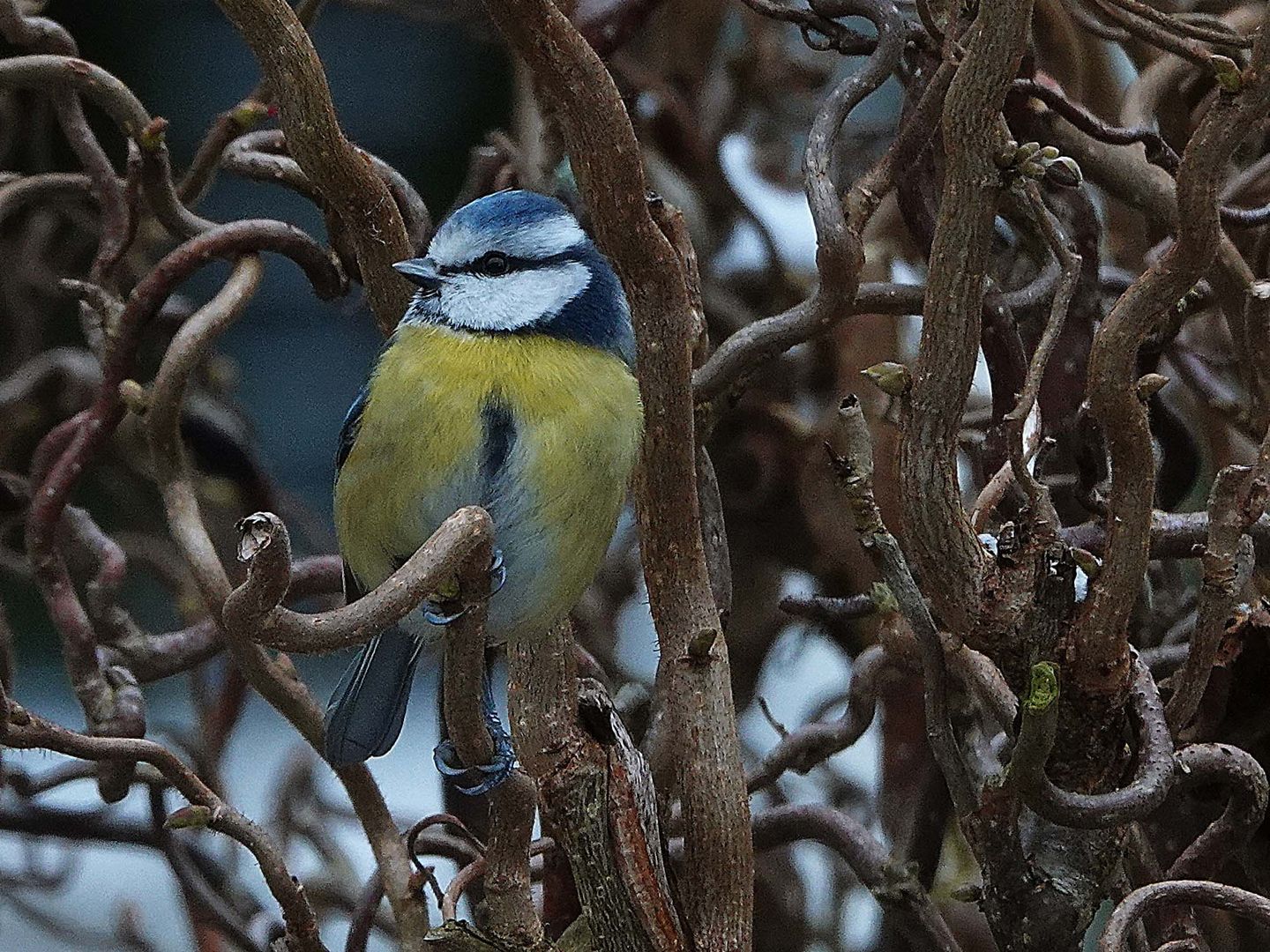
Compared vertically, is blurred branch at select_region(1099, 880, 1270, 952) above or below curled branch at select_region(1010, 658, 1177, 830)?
below

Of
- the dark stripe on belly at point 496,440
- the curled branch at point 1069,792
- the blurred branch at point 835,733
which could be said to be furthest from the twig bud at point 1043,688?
the dark stripe on belly at point 496,440

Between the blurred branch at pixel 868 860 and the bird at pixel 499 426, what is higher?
the bird at pixel 499 426

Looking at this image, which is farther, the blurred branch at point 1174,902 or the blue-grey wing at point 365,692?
the blue-grey wing at point 365,692

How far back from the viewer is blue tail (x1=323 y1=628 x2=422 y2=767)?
1292mm

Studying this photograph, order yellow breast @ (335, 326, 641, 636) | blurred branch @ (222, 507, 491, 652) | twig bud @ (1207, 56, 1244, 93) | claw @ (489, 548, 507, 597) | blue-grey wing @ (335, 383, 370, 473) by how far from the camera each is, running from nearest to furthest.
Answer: blurred branch @ (222, 507, 491, 652) → twig bud @ (1207, 56, 1244, 93) → claw @ (489, 548, 507, 597) → yellow breast @ (335, 326, 641, 636) → blue-grey wing @ (335, 383, 370, 473)

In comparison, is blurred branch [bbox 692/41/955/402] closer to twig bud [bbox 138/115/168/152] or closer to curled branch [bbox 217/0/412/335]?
curled branch [bbox 217/0/412/335]

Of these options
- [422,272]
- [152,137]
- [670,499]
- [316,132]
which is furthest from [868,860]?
[152,137]

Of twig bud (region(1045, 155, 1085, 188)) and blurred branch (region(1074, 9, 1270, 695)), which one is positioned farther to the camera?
twig bud (region(1045, 155, 1085, 188))

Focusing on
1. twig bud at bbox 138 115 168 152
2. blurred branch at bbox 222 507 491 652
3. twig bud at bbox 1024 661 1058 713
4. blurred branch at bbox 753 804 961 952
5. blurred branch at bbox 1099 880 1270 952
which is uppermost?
twig bud at bbox 138 115 168 152

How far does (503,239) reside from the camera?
1404mm

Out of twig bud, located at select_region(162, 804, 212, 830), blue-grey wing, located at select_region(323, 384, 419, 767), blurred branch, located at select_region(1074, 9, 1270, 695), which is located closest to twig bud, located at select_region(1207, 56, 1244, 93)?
blurred branch, located at select_region(1074, 9, 1270, 695)

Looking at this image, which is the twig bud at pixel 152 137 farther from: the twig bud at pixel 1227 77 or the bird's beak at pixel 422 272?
the twig bud at pixel 1227 77

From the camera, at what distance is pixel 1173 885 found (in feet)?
3.52

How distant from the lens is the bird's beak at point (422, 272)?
48.7 inches
